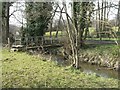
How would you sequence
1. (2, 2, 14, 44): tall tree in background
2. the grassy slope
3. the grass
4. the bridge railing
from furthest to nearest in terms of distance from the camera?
1. (2, 2, 14, 44): tall tree in background
2. the bridge railing
3. the grass
4. the grassy slope

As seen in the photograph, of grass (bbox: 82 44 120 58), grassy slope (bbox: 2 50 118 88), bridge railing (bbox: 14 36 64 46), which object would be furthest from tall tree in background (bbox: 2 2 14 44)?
grassy slope (bbox: 2 50 118 88)

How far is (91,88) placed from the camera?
5.77 m

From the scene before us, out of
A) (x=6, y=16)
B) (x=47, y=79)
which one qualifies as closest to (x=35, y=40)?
(x=6, y=16)

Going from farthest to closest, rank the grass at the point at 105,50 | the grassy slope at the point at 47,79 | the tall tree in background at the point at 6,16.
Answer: the tall tree in background at the point at 6,16, the grass at the point at 105,50, the grassy slope at the point at 47,79

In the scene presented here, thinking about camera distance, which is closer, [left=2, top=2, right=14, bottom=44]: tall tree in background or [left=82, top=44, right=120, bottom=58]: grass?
[left=82, top=44, right=120, bottom=58]: grass

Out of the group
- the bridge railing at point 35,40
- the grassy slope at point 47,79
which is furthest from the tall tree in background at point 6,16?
the grassy slope at point 47,79

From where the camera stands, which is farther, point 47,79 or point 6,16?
point 6,16

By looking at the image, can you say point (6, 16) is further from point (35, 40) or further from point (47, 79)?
point (47, 79)

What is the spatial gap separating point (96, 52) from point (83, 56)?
2.50ft

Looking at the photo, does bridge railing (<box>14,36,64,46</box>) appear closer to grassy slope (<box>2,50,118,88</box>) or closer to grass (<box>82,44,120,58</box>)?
grass (<box>82,44,120,58</box>)

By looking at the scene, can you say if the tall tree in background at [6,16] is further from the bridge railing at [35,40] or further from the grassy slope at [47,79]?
the grassy slope at [47,79]

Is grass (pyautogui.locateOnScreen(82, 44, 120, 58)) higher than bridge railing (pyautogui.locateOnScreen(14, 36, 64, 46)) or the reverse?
the reverse

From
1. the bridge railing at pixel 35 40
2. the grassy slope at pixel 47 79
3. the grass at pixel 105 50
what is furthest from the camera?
the bridge railing at pixel 35 40

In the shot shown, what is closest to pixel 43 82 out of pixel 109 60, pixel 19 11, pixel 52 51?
pixel 109 60
